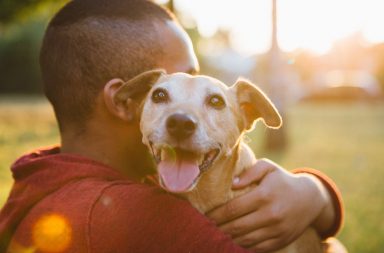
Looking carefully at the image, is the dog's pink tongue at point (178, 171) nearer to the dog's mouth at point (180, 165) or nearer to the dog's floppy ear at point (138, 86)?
the dog's mouth at point (180, 165)

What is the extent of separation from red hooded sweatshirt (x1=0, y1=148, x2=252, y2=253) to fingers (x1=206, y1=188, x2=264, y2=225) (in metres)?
0.42

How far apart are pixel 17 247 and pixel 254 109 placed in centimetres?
174

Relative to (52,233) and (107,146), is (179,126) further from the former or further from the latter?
(52,233)

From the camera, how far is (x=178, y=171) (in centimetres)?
282

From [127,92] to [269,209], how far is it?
1090 millimetres

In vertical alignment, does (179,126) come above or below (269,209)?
above

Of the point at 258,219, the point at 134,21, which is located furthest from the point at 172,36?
the point at 258,219

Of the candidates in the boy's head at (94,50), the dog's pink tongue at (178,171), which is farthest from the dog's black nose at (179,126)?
the boy's head at (94,50)

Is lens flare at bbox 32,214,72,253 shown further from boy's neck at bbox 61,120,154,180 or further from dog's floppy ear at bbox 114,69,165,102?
dog's floppy ear at bbox 114,69,165,102

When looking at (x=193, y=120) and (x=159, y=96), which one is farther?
(x=159, y=96)

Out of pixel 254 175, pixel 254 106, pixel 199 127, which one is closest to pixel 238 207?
pixel 254 175

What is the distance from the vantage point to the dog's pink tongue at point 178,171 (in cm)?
274

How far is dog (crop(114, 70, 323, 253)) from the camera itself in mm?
2891

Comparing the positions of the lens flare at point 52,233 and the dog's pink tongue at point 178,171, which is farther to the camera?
the dog's pink tongue at point 178,171
